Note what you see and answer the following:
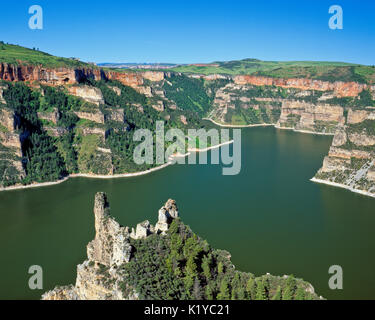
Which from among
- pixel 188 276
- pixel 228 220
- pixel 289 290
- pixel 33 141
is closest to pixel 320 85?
pixel 228 220

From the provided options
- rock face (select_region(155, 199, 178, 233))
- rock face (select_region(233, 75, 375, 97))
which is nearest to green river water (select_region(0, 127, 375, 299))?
rock face (select_region(155, 199, 178, 233))

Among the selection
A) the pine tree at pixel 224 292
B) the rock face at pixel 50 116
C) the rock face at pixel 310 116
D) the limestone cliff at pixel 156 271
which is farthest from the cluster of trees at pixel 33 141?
the rock face at pixel 310 116

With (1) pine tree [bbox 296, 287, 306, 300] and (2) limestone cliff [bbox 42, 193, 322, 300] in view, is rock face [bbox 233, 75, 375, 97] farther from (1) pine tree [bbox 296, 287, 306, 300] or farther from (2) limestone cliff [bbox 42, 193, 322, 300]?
(1) pine tree [bbox 296, 287, 306, 300]

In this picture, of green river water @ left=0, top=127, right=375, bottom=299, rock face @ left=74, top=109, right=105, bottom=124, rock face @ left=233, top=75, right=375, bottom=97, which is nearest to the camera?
green river water @ left=0, top=127, right=375, bottom=299

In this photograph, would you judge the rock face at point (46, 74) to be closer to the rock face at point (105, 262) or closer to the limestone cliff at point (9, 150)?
the limestone cliff at point (9, 150)

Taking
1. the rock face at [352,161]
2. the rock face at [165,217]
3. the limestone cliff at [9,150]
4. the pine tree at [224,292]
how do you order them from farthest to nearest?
the rock face at [352,161], the limestone cliff at [9,150], the rock face at [165,217], the pine tree at [224,292]

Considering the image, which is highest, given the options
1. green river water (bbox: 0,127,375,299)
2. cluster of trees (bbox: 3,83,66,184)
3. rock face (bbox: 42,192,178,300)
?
cluster of trees (bbox: 3,83,66,184)

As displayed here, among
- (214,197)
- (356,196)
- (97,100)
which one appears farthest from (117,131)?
(356,196)

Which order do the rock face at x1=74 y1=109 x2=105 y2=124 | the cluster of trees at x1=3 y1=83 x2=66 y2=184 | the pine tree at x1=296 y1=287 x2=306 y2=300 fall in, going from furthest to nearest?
the rock face at x1=74 y1=109 x2=105 y2=124 → the cluster of trees at x1=3 y1=83 x2=66 y2=184 → the pine tree at x1=296 y1=287 x2=306 y2=300
